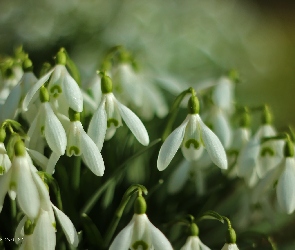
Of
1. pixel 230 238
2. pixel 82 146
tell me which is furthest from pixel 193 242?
pixel 82 146

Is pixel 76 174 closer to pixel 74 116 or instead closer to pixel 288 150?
pixel 74 116

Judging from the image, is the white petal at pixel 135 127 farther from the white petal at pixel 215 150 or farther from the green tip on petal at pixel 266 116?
the green tip on petal at pixel 266 116

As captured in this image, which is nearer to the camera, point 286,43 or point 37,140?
point 37,140

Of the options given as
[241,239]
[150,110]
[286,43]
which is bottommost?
[286,43]

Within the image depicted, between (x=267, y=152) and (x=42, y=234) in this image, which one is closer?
(x=42, y=234)

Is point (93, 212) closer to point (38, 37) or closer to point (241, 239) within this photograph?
point (241, 239)

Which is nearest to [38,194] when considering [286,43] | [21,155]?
[21,155]

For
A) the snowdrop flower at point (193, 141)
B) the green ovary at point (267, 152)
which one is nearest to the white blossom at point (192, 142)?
the snowdrop flower at point (193, 141)

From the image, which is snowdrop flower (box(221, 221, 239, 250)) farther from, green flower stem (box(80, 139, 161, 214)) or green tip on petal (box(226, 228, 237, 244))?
green flower stem (box(80, 139, 161, 214))
